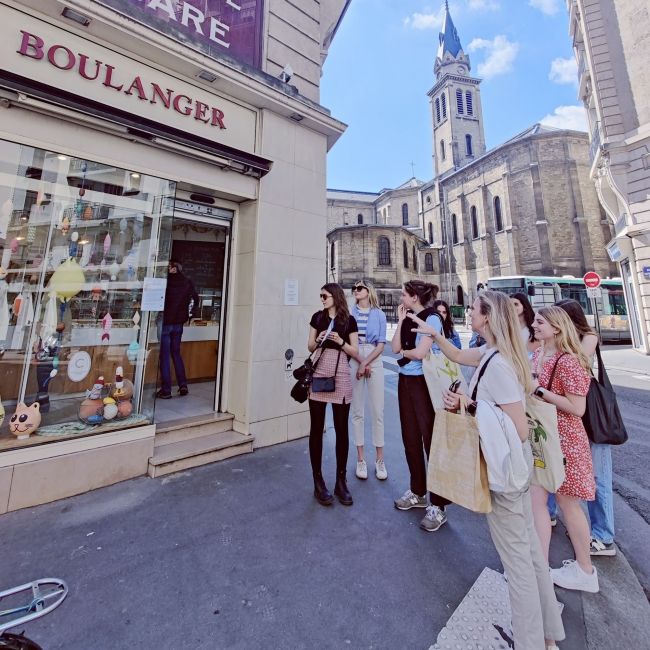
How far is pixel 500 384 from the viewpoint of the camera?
1736mm

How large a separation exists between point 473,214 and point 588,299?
79.3ft

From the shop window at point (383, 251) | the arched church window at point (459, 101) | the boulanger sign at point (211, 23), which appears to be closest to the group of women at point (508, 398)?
the boulanger sign at point (211, 23)

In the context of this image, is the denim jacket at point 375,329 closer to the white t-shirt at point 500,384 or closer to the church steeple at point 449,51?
the white t-shirt at point 500,384

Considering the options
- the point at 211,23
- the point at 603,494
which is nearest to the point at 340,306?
the point at 603,494

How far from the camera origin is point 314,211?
5.25 m

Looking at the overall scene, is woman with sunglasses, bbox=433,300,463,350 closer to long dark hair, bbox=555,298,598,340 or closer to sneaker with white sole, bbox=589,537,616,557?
long dark hair, bbox=555,298,598,340

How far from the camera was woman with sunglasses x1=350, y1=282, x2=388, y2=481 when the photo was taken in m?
3.66

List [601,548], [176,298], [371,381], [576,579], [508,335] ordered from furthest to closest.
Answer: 1. [176,298]
2. [371,381]
3. [601,548]
4. [576,579]
5. [508,335]

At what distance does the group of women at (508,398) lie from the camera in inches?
67.2

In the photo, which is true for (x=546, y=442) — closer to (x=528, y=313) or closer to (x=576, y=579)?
(x=576, y=579)

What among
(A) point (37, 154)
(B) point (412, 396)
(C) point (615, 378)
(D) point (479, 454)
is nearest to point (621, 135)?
(C) point (615, 378)

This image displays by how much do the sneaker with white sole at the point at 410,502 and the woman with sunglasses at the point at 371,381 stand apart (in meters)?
0.52

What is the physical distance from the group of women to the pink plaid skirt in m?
0.01

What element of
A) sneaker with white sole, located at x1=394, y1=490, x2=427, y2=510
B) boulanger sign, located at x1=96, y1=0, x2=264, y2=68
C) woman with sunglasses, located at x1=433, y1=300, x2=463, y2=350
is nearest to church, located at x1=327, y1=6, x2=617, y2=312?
woman with sunglasses, located at x1=433, y1=300, x2=463, y2=350
